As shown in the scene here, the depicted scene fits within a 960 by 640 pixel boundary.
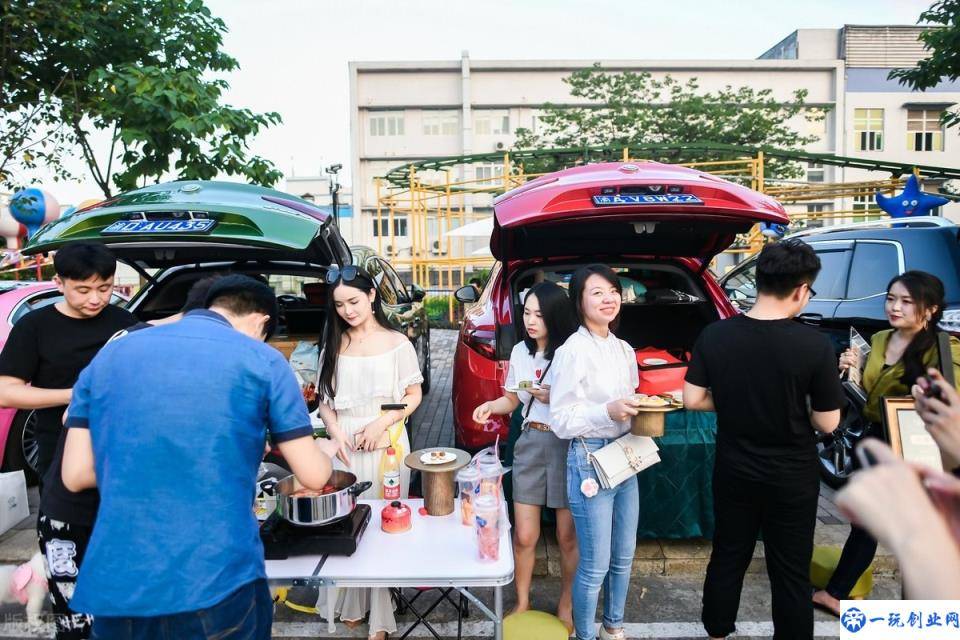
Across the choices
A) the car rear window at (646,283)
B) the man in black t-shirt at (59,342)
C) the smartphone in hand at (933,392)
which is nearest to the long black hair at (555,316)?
the car rear window at (646,283)

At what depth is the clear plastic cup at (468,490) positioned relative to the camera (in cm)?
255

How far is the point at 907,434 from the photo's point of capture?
2.54 m

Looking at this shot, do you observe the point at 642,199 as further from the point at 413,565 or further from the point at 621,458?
the point at 413,565

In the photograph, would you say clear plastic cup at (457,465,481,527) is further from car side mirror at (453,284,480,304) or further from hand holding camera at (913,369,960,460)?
car side mirror at (453,284,480,304)

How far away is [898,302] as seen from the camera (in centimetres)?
289

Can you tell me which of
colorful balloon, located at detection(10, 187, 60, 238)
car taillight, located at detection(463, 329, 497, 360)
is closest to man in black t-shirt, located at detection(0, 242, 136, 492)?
car taillight, located at detection(463, 329, 497, 360)

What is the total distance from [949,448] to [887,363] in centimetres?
195

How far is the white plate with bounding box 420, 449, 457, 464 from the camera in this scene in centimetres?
265

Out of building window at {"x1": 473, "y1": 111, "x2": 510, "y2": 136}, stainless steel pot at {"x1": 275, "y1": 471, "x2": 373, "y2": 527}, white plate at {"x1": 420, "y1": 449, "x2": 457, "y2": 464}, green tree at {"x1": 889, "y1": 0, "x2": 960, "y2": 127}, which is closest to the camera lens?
stainless steel pot at {"x1": 275, "y1": 471, "x2": 373, "y2": 527}

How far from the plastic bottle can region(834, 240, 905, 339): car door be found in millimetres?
3628

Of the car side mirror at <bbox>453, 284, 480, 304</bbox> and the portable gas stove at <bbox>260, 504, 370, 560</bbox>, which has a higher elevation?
the car side mirror at <bbox>453, 284, 480, 304</bbox>

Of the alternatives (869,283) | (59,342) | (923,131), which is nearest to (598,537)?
(59,342)

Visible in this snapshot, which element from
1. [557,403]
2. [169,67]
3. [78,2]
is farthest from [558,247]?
[78,2]

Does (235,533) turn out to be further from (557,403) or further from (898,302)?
(898,302)
